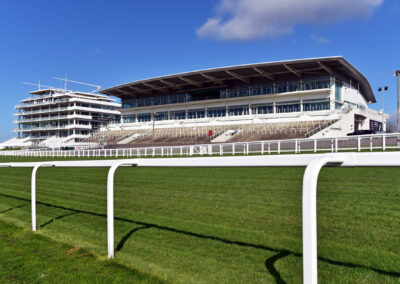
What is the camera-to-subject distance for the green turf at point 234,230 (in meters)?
3.17

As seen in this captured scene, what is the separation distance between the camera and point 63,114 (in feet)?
291

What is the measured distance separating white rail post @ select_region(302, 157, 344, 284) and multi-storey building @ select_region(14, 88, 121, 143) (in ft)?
279

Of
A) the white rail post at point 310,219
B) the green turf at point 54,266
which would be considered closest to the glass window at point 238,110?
the green turf at point 54,266

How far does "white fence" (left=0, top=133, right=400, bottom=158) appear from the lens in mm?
18938

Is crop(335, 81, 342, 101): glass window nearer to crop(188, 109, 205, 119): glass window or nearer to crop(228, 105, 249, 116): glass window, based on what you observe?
crop(228, 105, 249, 116): glass window

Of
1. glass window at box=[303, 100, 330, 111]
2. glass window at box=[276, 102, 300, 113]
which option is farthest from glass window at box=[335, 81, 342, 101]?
glass window at box=[276, 102, 300, 113]

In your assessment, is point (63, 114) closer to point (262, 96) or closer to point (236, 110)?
point (236, 110)

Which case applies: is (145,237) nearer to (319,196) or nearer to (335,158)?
(335,158)

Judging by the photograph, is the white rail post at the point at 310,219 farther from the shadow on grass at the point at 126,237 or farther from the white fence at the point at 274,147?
the white fence at the point at 274,147

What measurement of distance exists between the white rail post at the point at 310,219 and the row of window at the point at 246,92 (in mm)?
53241

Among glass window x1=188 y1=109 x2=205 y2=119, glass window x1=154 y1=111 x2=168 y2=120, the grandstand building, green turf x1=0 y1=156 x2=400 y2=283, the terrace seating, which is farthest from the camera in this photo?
glass window x1=154 y1=111 x2=168 y2=120

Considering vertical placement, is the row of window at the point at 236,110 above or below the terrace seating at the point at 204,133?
above

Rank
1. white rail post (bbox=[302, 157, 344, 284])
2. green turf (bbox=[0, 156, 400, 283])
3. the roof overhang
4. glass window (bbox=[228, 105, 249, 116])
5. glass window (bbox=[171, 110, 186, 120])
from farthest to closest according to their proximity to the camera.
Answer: glass window (bbox=[171, 110, 186, 120]) → glass window (bbox=[228, 105, 249, 116]) → the roof overhang → green turf (bbox=[0, 156, 400, 283]) → white rail post (bbox=[302, 157, 344, 284])

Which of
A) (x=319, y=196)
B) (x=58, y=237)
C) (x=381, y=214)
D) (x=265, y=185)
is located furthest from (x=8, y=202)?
(x=381, y=214)
